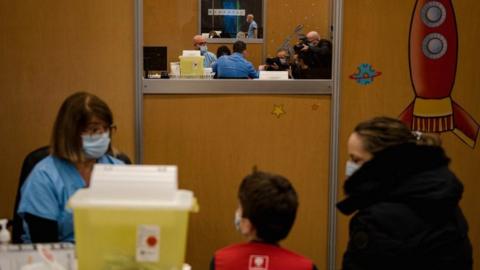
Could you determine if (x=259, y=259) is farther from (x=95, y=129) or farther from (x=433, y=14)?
(x=433, y=14)

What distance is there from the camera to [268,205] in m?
1.89

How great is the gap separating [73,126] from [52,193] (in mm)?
246

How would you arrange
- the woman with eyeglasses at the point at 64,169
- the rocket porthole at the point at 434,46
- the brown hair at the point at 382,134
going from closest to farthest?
the brown hair at the point at 382,134, the woman with eyeglasses at the point at 64,169, the rocket porthole at the point at 434,46

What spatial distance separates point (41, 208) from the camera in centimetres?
223

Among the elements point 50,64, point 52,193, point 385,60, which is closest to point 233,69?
point 385,60

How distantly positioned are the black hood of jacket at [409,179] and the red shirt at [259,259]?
1.01ft

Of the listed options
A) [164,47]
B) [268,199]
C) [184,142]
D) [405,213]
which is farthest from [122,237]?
[164,47]

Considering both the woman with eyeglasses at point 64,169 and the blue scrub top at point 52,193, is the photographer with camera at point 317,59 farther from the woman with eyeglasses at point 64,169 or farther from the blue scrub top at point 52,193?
the blue scrub top at point 52,193

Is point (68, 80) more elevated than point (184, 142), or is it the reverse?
point (68, 80)

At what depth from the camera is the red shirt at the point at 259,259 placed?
1.87 meters

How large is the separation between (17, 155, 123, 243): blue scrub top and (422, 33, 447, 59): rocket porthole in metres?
2.09

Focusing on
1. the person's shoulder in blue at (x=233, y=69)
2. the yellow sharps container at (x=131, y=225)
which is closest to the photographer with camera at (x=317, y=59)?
the person's shoulder in blue at (x=233, y=69)

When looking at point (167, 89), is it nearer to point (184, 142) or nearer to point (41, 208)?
point (184, 142)

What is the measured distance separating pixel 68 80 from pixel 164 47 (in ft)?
2.04
